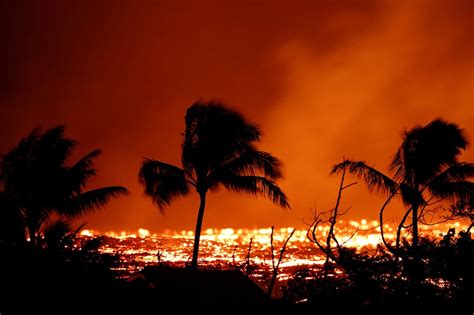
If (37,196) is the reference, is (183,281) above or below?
below

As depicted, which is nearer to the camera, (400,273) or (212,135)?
(400,273)

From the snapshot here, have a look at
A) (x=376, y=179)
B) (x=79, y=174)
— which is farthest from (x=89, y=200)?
(x=376, y=179)

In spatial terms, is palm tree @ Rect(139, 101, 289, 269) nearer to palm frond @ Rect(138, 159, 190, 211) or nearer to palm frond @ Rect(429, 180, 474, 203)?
palm frond @ Rect(138, 159, 190, 211)

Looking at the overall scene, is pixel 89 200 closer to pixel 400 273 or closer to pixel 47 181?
pixel 47 181

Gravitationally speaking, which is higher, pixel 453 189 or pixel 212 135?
pixel 212 135

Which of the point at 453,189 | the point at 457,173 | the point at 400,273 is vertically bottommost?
the point at 400,273

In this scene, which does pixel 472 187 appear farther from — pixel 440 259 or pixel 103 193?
pixel 103 193

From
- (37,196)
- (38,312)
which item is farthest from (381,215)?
(37,196)
